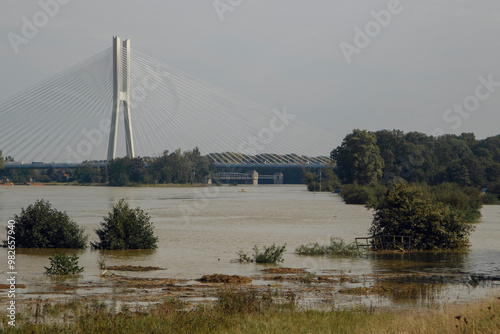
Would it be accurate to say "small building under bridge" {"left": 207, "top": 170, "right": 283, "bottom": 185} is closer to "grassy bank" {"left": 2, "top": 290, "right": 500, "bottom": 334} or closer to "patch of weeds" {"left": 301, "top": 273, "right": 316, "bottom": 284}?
"patch of weeds" {"left": 301, "top": 273, "right": 316, "bottom": 284}

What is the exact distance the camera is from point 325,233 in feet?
111

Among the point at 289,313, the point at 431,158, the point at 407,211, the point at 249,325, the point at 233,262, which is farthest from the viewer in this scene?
the point at 431,158

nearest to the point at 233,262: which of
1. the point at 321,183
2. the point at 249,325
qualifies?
the point at 249,325

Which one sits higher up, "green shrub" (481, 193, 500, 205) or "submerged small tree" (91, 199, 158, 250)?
"green shrub" (481, 193, 500, 205)

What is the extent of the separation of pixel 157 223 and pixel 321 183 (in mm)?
77948

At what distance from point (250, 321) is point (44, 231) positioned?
1762 cm

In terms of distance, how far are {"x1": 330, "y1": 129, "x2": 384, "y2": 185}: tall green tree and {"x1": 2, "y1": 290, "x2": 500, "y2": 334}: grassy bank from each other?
221 feet

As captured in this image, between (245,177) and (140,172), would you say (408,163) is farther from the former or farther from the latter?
(245,177)

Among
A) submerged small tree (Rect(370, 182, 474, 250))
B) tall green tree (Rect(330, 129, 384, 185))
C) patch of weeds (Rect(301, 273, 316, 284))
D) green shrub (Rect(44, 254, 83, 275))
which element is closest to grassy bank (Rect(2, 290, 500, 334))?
patch of weeds (Rect(301, 273, 316, 284))

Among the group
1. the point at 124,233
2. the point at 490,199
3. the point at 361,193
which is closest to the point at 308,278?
the point at 124,233

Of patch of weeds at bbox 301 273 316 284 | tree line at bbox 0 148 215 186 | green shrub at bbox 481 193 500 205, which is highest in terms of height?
tree line at bbox 0 148 215 186

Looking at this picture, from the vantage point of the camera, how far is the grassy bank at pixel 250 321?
9.32 metres

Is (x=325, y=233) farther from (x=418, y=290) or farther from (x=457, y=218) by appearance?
(x=418, y=290)

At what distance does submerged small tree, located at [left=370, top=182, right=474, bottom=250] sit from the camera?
2533cm
